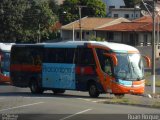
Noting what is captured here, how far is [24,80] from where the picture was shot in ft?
113

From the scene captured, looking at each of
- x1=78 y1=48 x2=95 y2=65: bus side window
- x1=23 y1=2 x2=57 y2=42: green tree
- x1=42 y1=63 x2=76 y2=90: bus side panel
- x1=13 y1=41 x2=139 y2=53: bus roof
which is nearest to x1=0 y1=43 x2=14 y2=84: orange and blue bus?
x1=42 y1=63 x2=76 y2=90: bus side panel

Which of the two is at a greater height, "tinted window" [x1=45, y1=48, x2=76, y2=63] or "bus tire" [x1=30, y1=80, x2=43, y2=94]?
"tinted window" [x1=45, y1=48, x2=76, y2=63]

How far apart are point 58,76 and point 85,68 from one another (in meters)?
2.27

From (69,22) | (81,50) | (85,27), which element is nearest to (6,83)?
(81,50)

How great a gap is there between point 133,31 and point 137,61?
180 ft

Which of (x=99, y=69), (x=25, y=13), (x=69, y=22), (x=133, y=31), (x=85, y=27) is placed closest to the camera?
(x=99, y=69)

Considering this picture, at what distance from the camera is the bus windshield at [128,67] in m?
29.4

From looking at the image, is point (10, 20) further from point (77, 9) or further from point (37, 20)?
point (77, 9)

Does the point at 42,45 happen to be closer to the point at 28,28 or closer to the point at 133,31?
the point at 28,28

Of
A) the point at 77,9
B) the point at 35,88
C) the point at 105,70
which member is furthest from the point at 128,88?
the point at 77,9

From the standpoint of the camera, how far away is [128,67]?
2961 centimetres

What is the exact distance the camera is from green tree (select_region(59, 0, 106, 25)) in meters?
102

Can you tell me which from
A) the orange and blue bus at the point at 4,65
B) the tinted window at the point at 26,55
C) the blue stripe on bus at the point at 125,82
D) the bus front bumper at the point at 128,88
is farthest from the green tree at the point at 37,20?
the blue stripe on bus at the point at 125,82

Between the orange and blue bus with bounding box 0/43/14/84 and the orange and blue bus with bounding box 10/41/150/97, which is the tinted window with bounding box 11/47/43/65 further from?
the orange and blue bus with bounding box 0/43/14/84
